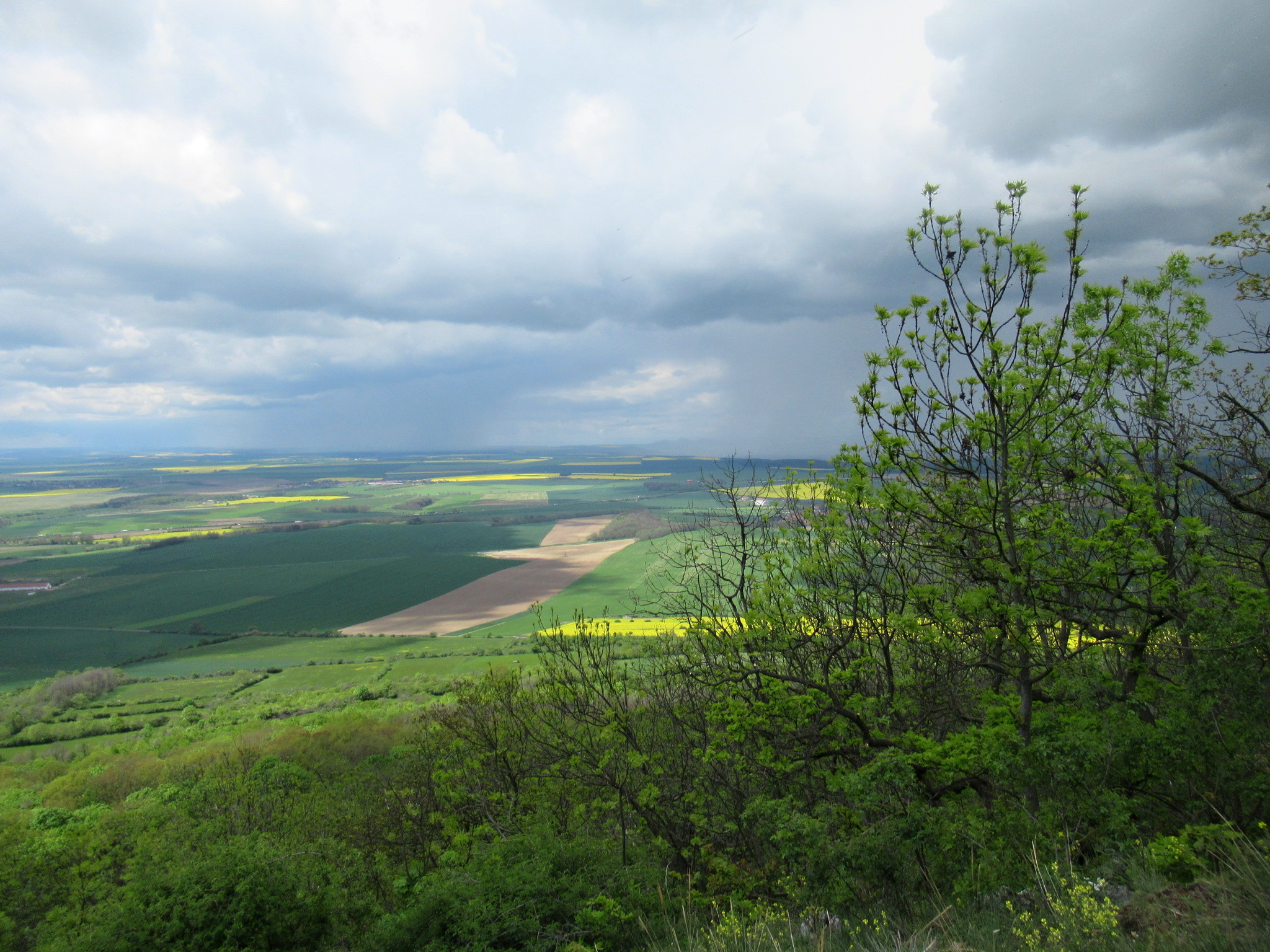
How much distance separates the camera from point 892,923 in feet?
20.9

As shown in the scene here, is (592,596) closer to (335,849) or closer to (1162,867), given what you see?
(335,849)

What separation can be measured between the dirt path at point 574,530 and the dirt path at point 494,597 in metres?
12.3

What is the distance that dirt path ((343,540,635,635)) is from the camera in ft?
225

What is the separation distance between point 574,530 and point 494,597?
4687cm

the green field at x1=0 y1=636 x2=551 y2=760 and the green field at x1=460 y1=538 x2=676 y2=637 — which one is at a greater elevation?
the green field at x1=460 y1=538 x2=676 y2=637

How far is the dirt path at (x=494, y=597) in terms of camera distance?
68.7m

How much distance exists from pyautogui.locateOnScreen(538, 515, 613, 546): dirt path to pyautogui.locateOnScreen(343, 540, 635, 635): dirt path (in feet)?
40.4

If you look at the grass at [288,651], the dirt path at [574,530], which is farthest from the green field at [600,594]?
the dirt path at [574,530]

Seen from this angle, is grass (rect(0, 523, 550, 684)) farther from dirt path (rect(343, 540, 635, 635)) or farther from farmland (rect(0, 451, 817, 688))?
dirt path (rect(343, 540, 635, 635))

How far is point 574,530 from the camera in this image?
123 metres

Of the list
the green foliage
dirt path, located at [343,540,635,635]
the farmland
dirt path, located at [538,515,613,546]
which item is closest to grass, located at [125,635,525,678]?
the farmland

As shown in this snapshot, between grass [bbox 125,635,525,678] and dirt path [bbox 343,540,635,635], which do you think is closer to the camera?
grass [bbox 125,635,525,678]

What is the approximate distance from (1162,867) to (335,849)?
1634 cm

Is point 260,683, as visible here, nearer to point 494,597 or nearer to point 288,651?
point 288,651
